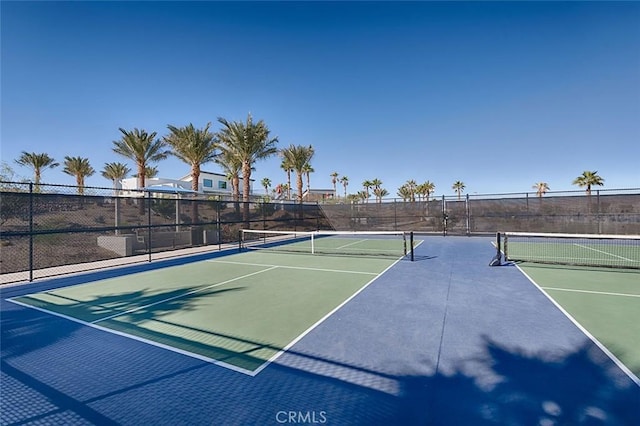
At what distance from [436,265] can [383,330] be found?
19.2 feet

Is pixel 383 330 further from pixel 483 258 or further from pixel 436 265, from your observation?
pixel 483 258

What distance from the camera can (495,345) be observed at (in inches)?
155

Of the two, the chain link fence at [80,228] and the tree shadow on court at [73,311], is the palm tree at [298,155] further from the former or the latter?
the tree shadow on court at [73,311]

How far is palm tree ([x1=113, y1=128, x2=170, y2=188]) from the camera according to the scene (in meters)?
22.6

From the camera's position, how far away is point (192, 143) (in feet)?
69.7

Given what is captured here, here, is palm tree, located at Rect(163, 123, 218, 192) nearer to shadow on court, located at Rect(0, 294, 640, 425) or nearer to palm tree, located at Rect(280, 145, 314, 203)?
palm tree, located at Rect(280, 145, 314, 203)

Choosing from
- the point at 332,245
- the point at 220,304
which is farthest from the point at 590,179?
the point at 220,304

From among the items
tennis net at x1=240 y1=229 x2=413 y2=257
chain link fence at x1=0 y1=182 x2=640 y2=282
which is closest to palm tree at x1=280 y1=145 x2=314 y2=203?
chain link fence at x1=0 y1=182 x2=640 y2=282

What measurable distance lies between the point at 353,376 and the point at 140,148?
24734 millimetres

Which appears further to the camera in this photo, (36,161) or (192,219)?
(36,161)

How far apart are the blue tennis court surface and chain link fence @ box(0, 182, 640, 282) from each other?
19.5 ft

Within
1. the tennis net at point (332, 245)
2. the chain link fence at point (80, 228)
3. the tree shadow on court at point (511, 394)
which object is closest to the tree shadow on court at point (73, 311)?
the chain link fence at point (80, 228)

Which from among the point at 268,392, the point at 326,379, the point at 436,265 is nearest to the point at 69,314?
the point at 268,392

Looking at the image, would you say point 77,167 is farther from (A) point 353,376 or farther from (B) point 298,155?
(A) point 353,376
